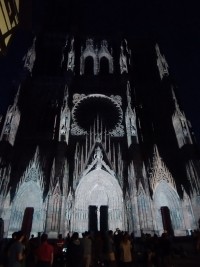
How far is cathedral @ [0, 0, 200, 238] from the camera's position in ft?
48.2

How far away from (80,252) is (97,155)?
12450mm

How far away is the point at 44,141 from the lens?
18109 mm

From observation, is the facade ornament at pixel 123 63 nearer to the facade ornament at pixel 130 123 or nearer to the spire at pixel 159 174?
the facade ornament at pixel 130 123

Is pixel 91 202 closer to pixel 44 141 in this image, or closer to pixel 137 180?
pixel 137 180

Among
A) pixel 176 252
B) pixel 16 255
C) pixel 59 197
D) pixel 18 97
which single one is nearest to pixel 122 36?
pixel 18 97

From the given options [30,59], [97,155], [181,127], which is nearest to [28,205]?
[97,155]

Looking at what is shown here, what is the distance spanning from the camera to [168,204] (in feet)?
52.2

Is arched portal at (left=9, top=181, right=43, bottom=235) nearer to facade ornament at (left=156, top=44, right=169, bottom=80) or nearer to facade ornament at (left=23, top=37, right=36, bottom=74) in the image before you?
facade ornament at (left=23, top=37, right=36, bottom=74)

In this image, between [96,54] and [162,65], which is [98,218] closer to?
[162,65]

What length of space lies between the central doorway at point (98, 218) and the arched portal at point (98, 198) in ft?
0.26

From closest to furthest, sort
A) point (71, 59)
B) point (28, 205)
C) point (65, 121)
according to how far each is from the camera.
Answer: point (28, 205)
point (65, 121)
point (71, 59)

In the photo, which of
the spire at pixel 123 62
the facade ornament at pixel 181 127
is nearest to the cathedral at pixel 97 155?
the facade ornament at pixel 181 127

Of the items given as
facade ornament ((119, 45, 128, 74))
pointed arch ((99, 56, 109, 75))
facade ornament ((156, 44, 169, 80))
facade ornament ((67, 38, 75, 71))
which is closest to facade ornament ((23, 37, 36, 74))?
facade ornament ((67, 38, 75, 71))

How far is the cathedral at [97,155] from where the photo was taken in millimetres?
14680
